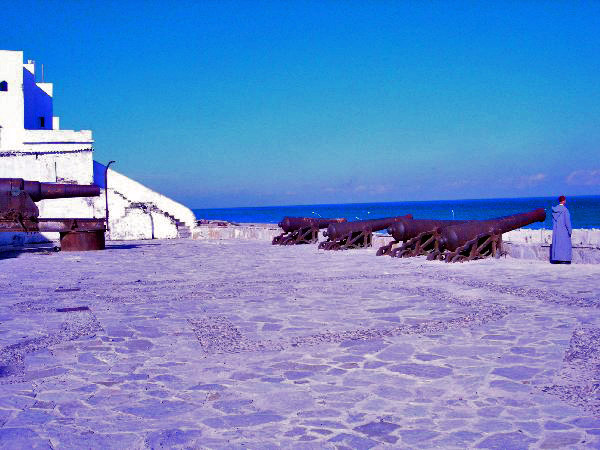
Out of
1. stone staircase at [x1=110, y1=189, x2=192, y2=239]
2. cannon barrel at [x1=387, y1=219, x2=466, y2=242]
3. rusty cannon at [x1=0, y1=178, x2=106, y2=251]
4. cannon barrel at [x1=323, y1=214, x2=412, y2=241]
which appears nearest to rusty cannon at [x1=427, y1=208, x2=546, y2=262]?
cannon barrel at [x1=387, y1=219, x2=466, y2=242]

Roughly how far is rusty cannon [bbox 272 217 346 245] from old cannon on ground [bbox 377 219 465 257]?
5.80 m

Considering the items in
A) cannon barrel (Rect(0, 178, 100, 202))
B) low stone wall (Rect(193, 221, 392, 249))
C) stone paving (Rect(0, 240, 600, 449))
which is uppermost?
cannon barrel (Rect(0, 178, 100, 202))

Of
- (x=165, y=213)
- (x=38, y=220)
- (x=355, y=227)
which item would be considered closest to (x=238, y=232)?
(x=165, y=213)

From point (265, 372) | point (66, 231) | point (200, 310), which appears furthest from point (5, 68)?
point (265, 372)

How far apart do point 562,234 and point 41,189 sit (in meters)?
15.2

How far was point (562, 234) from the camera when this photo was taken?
1259 centimetres

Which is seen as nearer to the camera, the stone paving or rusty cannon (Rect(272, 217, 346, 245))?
the stone paving

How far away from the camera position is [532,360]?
5.01 meters

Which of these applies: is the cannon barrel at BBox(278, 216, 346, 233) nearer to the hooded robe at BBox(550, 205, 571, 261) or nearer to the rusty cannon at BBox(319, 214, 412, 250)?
the rusty cannon at BBox(319, 214, 412, 250)

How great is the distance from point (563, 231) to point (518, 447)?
33.8 feet

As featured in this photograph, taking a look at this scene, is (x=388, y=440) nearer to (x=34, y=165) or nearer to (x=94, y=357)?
(x=94, y=357)

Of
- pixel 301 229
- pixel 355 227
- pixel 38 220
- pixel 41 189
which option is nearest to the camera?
pixel 38 220

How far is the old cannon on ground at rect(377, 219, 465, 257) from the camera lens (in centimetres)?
1535

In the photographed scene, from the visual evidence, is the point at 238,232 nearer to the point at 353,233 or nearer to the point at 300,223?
the point at 300,223
